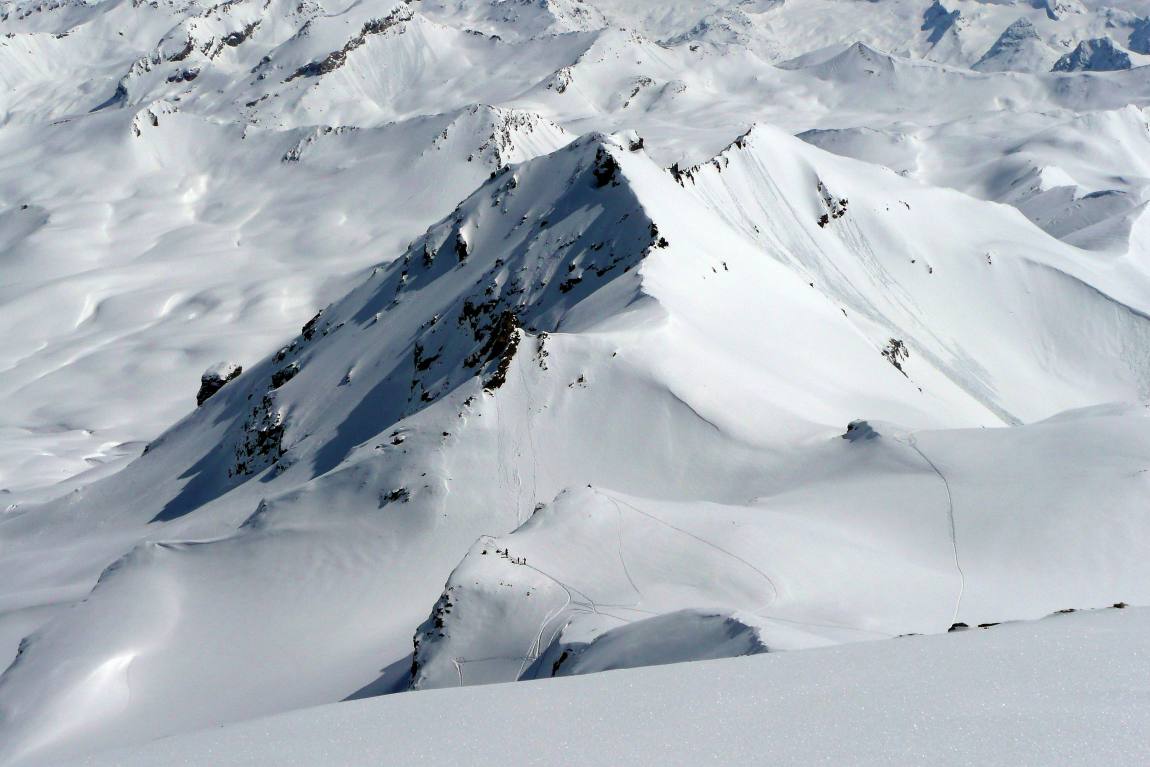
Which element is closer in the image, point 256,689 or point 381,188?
point 256,689

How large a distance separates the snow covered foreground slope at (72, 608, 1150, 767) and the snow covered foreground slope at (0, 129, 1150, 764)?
4.42 metres

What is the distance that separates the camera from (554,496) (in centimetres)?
2680

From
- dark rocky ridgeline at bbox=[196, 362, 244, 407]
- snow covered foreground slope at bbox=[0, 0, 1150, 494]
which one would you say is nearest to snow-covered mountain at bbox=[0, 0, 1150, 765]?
dark rocky ridgeline at bbox=[196, 362, 244, 407]

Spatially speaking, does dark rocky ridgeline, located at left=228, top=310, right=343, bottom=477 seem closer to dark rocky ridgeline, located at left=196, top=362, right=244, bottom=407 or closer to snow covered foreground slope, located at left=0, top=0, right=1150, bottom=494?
dark rocky ridgeline, located at left=196, top=362, right=244, bottom=407

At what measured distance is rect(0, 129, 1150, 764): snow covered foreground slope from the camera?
17812 millimetres

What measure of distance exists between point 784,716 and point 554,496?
68.1 ft

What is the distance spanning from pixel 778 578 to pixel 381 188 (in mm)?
120223

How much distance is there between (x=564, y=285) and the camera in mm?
40625

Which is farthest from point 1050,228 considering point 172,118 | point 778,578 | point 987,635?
point 172,118

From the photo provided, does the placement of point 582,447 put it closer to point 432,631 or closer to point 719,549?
point 719,549

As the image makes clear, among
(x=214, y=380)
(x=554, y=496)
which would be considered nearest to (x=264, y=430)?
(x=214, y=380)

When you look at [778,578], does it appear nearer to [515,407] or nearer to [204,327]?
[515,407]

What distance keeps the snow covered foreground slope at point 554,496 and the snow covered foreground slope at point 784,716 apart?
14.5ft

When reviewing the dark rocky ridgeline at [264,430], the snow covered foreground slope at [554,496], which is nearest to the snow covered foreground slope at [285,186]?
the dark rocky ridgeline at [264,430]
